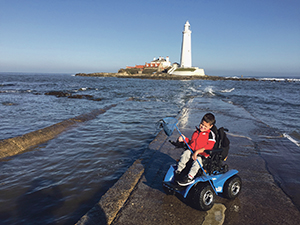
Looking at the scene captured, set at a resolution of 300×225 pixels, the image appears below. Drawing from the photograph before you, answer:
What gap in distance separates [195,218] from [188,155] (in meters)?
1.01

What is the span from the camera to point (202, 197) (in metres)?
3.06

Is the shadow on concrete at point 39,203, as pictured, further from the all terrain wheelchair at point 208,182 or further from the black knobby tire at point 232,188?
the black knobby tire at point 232,188

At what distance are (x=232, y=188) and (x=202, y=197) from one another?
781 mm

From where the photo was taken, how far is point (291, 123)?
1044cm

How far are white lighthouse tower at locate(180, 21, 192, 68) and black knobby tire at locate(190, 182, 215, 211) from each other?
329 ft

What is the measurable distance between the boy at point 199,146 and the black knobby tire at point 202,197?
170 mm

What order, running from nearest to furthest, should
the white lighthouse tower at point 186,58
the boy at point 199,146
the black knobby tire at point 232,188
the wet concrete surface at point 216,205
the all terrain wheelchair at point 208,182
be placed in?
the wet concrete surface at point 216,205
the all terrain wheelchair at point 208,182
the boy at point 199,146
the black knobby tire at point 232,188
the white lighthouse tower at point 186,58

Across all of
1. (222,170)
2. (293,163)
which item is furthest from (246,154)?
(222,170)

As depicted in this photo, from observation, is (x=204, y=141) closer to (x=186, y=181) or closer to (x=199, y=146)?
(x=199, y=146)

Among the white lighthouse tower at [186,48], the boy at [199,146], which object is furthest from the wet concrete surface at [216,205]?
the white lighthouse tower at [186,48]

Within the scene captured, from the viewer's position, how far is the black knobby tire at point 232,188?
339 centimetres

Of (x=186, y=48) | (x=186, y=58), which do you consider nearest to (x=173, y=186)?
(x=186, y=48)

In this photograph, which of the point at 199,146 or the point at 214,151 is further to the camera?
the point at 199,146

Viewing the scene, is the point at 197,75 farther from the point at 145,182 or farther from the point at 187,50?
the point at 145,182
